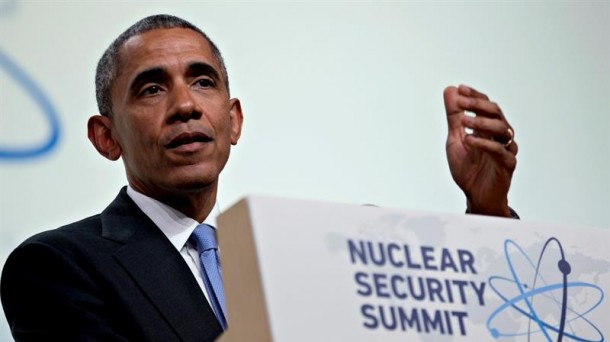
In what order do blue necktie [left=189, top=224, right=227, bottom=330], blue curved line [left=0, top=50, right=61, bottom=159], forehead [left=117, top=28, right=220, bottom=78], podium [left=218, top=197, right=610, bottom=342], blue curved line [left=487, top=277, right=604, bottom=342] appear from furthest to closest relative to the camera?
blue curved line [left=0, top=50, right=61, bottom=159]
forehead [left=117, top=28, right=220, bottom=78]
blue necktie [left=189, top=224, right=227, bottom=330]
blue curved line [left=487, top=277, right=604, bottom=342]
podium [left=218, top=197, right=610, bottom=342]

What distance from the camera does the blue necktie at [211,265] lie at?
155 cm

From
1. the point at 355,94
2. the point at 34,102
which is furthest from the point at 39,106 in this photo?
the point at 355,94

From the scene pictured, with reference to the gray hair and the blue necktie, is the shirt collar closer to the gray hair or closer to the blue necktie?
the blue necktie

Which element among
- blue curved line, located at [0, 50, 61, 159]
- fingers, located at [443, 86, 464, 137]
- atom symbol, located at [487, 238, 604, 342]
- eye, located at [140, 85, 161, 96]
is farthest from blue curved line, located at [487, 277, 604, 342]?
blue curved line, located at [0, 50, 61, 159]

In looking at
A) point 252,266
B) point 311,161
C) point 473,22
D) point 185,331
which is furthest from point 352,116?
point 252,266

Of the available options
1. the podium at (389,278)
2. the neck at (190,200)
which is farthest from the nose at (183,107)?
the podium at (389,278)

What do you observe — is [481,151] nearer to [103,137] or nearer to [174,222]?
[174,222]

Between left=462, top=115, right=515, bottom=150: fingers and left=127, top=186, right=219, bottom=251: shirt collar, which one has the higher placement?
left=462, top=115, right=515, bottom=150: fingers

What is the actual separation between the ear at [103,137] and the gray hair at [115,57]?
0.05 ft

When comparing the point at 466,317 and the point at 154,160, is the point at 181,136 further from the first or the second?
the point at 466,317

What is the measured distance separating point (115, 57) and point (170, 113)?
222 mm

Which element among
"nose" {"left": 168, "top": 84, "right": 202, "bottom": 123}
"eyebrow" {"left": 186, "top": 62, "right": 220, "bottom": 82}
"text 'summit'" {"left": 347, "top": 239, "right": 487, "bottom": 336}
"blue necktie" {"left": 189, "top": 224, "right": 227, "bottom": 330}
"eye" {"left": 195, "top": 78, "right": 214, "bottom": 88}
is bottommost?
"blue necktie" {"left": 189, "top": 224, "right": 227, "bottom": 330}

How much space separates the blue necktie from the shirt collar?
26 millimetres

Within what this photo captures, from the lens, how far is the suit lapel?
56.8 inches
